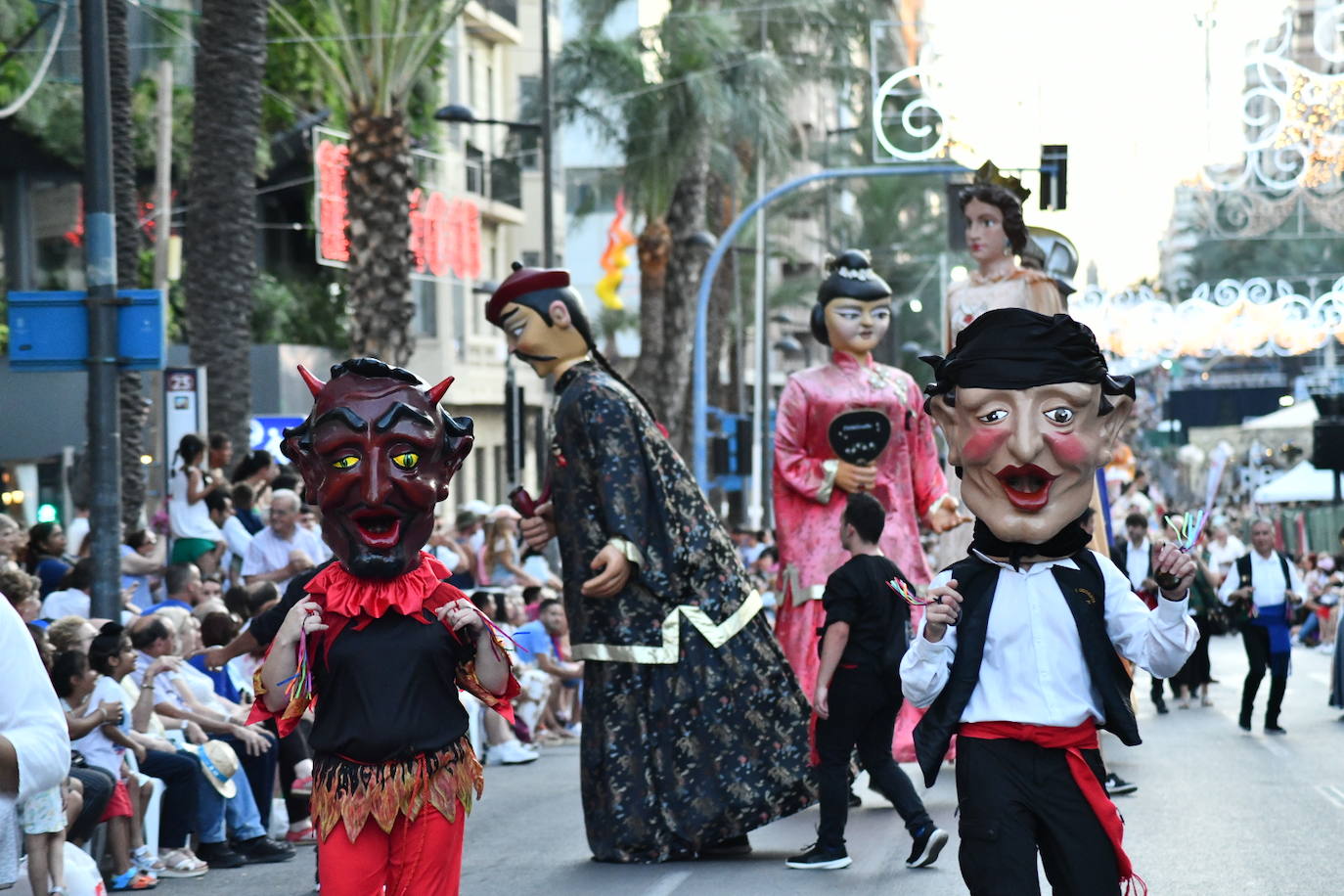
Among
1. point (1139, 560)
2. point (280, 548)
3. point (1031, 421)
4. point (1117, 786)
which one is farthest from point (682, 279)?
point (1031, 421)

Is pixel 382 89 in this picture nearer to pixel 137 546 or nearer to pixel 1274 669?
pixel 137 546

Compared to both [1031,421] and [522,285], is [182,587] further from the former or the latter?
[1031,421]

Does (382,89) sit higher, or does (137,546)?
(382,89)

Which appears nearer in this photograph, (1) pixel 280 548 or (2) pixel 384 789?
(2) pixel 384 789

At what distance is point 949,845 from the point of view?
29.4ft

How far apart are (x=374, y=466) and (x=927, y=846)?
3.43m

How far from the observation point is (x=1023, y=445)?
5574mm

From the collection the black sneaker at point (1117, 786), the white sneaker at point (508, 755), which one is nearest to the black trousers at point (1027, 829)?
the black sneaker at point (1117, 786)

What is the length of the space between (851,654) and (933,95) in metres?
13.2

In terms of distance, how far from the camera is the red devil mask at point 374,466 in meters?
5.74

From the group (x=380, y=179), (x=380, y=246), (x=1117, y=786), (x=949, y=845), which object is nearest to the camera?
(x=949, y=845)

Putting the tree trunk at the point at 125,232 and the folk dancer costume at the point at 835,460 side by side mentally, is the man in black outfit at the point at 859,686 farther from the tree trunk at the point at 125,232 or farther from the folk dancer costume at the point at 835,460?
the tree trunk at the point at 125,232

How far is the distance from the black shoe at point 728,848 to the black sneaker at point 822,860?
1.37ft

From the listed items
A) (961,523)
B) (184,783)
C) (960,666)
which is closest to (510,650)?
(960,666)
